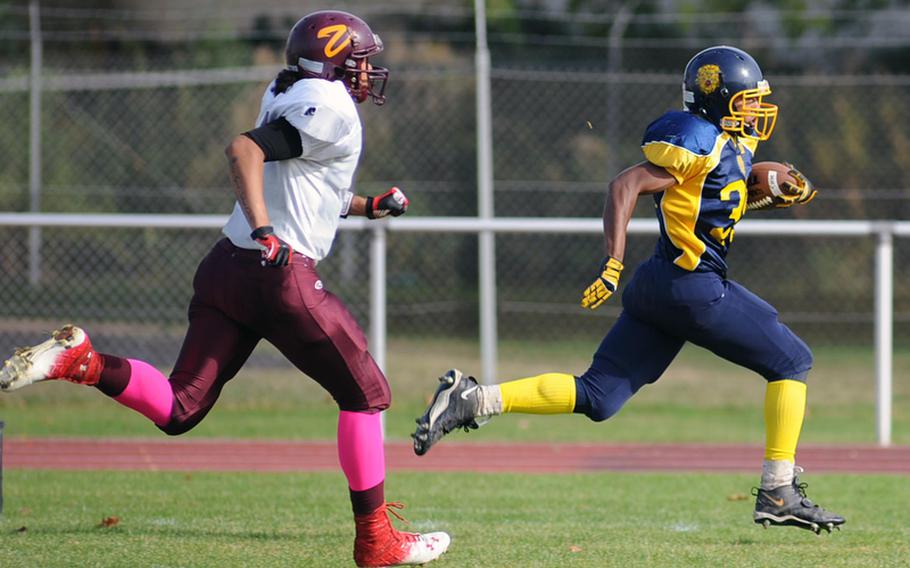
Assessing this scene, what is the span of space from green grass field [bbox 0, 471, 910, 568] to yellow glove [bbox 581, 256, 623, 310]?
0.95m

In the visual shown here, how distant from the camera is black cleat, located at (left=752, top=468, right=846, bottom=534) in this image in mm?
5117

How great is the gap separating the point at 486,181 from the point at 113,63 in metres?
4.56

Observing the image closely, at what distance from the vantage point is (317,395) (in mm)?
10750

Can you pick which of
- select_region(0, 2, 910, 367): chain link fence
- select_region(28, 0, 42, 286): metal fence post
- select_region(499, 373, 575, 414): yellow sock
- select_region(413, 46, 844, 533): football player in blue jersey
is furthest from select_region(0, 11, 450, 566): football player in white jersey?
select_region(28, 0, 42, 286): metal fence post

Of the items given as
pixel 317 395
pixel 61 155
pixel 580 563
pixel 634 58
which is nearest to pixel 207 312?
pixel 580 563

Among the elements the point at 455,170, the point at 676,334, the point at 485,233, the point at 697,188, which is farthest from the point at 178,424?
the point at 455,170

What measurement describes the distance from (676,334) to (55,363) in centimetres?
230

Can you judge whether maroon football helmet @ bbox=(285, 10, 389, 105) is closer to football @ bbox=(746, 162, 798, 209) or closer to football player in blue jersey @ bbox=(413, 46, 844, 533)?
football player in blue jersey @ bbox=(413, 46, 844, 533)

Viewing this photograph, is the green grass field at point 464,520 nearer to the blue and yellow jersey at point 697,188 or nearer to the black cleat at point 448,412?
the black cleat at point 448,412

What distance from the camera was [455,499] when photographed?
6875 millimetres

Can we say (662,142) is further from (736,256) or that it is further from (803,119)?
(803,119)

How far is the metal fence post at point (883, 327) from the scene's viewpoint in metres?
8.95

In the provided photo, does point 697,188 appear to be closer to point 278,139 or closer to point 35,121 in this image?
point 278,139

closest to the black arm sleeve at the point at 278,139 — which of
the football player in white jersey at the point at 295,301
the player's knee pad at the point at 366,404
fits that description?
the football player in white jersey at the point at 295,301
